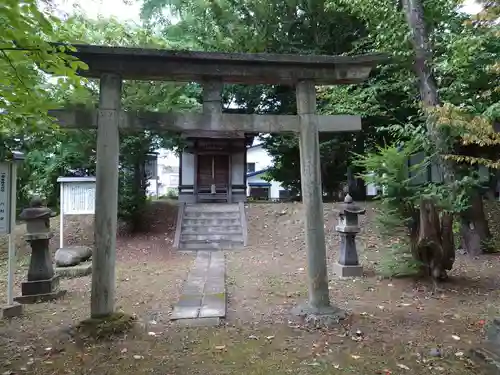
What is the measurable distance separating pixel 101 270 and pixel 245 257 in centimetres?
539

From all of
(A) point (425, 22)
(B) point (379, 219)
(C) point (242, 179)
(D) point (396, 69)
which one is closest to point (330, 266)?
(B) point (379, 219)

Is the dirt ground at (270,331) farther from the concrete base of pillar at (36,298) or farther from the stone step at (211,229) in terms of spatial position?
the stone step at (211,229)

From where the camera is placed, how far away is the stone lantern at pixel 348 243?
23.3 ft

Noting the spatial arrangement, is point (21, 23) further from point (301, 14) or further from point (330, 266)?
point (301, 14)

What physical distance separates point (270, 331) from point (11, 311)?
11.9ft

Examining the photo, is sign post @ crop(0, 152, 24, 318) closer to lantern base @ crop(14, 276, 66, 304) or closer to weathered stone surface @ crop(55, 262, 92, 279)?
lantern base @ crop(14, 276, 66, 304)

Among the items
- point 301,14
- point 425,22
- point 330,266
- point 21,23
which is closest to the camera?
point 21,23

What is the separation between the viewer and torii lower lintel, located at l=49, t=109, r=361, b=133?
4.28 m

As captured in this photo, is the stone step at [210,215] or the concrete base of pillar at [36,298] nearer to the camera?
the concrete base of pillar at [36,298]

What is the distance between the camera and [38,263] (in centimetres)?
591

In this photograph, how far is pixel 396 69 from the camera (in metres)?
9.73

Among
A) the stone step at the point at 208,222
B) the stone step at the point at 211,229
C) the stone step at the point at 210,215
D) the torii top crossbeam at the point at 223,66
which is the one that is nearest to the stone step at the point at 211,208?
the stone step at the point at 210,215

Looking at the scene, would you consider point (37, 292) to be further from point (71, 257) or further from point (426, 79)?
point (426, 79)

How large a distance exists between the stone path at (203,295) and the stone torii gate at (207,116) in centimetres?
113
